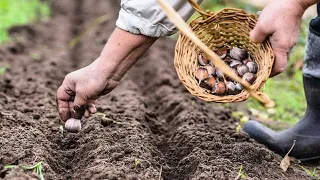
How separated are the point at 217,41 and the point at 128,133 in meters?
0.68

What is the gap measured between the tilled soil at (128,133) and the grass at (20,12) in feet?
3.53

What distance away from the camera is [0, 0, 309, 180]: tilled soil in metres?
2.83

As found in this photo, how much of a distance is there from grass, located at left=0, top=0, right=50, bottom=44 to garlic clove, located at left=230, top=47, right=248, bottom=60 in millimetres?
3347

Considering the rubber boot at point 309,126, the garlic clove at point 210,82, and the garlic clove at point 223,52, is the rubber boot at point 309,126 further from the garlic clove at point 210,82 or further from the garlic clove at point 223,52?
the garlic clove at point 210,82

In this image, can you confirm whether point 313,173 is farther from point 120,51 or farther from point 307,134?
point 120,51

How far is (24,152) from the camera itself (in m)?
2.84

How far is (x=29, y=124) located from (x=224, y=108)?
1.50 m

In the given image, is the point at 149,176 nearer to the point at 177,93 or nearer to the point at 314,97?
the point at 314,97

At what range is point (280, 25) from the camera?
2652 mm

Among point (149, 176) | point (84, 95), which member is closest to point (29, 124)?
point (84, 95)

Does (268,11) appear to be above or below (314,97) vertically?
above

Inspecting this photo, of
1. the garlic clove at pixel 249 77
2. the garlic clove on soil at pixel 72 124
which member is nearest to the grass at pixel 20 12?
the garlic clove on soil at pixel 72 124

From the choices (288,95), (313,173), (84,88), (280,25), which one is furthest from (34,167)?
(288,95)

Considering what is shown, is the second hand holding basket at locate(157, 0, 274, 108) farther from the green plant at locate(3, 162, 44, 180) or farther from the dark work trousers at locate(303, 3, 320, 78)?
the green plant at locate(3, 162, 44, 180)
